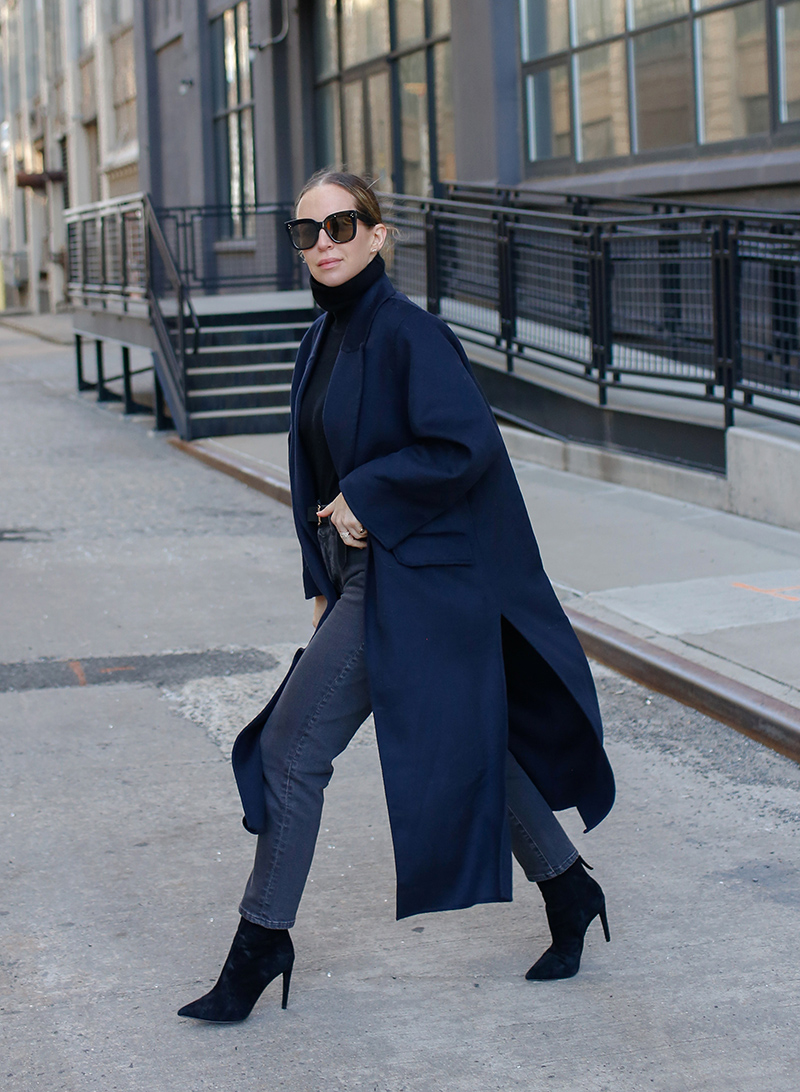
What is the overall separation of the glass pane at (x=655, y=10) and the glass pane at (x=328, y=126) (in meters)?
7.70

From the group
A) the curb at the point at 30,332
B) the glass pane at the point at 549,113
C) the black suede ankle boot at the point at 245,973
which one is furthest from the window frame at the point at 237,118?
the black suede ankle boot at the point at 245,973

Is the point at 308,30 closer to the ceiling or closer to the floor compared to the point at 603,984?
closer to the ceiling

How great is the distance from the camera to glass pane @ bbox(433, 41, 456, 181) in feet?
54.1

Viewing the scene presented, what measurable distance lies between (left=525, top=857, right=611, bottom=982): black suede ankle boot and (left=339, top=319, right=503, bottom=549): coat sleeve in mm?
982

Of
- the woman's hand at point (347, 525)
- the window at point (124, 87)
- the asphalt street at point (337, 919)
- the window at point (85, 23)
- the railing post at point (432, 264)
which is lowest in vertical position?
the asphalt street at point (337, 919)

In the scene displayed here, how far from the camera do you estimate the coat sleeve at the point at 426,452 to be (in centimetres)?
304

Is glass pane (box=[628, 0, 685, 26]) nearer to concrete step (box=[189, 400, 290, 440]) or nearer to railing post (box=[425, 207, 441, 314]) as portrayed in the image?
railing post (box=[425, 207, 441, 314])

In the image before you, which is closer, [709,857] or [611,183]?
[709,857]

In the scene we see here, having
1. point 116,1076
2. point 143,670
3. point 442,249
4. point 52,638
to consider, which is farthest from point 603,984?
point 442,249

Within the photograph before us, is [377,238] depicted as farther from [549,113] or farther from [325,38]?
[325,38]

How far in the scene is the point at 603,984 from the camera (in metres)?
3.42

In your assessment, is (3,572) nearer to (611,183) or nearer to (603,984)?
(603,984)

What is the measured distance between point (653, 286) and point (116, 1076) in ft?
25.8

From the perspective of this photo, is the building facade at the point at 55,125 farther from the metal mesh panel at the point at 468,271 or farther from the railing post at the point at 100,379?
the metal mesh panel at the point at 468,271
